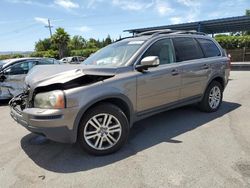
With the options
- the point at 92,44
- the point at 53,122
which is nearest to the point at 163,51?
the point at 53,122

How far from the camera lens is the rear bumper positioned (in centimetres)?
328

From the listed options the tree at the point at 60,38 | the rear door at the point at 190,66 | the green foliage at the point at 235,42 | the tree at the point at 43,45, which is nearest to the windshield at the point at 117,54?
the rear door at the point at 190,66

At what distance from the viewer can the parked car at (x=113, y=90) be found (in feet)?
11.0

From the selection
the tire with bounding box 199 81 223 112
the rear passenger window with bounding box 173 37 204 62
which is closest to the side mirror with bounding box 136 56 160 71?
the rear passenger window with bounding box 173 37 204 62

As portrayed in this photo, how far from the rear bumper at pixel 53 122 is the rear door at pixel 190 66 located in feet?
7.98

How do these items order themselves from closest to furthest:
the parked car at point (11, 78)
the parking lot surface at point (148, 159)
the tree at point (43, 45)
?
the parking lot surface at point (148, 159)
the parked car at point (11, 78)
the tree at point (43, 45)

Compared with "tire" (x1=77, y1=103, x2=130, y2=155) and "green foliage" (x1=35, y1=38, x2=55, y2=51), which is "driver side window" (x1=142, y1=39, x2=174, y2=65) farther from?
"green foliage" (x1=35, y1=38, x2=55, y2=51)

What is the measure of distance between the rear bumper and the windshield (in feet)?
4.13

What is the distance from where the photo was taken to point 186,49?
16.8 ft

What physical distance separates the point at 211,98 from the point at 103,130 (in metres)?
3.12

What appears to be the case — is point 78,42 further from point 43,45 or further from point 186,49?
point 186,49

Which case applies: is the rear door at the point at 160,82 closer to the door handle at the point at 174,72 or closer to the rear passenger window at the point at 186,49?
the door handle at the point at 174,72

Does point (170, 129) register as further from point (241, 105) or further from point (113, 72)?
point (241, 105)

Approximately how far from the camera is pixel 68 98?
3275mm
